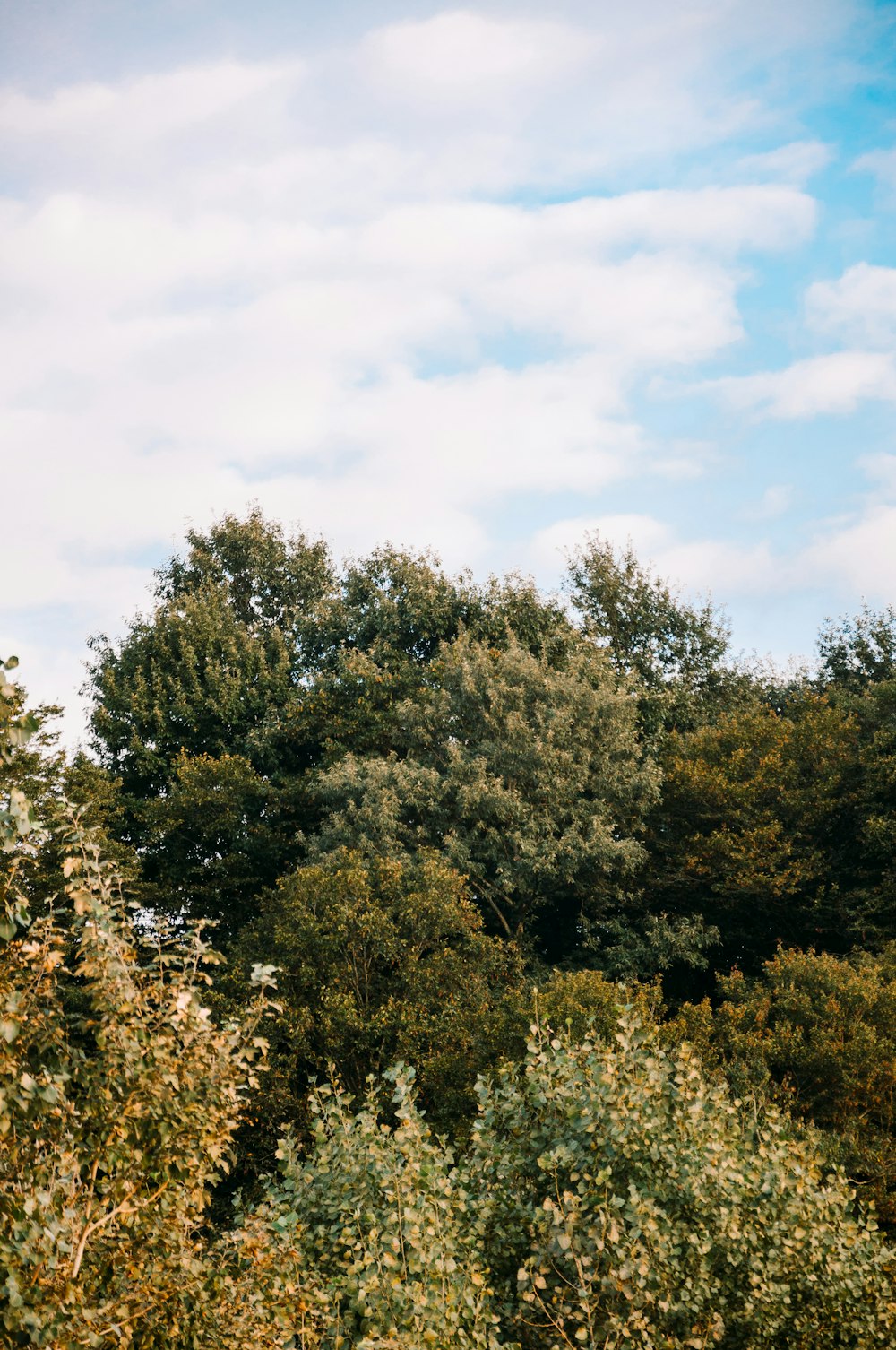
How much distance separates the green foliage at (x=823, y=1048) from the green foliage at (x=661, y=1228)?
517 inches

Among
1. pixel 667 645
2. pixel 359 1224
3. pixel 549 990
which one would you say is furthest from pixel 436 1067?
pixel 667 645

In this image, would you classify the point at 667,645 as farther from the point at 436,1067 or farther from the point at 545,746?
the point at 436,1067

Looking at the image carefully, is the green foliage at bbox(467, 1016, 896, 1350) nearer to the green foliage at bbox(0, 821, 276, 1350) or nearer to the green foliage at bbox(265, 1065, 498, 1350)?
the green foliage at bbox(265, 1065, 498, 1350)

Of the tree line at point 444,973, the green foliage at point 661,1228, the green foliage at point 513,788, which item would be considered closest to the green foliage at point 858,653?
the tree line at point 444,973

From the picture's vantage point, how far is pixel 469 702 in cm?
3550

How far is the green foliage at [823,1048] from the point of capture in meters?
24.6

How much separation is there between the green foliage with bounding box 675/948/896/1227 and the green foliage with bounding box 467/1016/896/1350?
13.1 meters

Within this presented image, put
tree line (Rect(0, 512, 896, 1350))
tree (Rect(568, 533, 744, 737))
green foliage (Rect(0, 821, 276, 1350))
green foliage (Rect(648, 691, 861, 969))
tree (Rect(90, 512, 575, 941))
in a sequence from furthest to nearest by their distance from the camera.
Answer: tree (Rect(568, 533, 744, 737)) < tree (Rect(90, 512, 575, 941)) < green foliage (Rect(648, 691, 861, 969)) < tree line (Rect(0, 512, 896, 1350)) < green foliage (Rect(0, 821, 276, 1350))

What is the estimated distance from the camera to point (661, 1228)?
34.0ft

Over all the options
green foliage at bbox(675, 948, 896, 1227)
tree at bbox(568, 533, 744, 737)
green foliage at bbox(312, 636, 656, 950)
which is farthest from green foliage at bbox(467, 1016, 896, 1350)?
tree at bbox(568, 533, 744, 737)

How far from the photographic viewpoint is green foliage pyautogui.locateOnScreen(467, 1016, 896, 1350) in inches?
385

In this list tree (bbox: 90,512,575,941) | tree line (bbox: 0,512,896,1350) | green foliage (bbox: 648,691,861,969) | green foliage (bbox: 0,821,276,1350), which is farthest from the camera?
tree (bbox: 90,512,575,941)

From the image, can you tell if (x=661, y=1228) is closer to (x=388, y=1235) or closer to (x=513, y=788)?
(x=388, y=1235)

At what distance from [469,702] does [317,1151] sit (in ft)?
79.7
